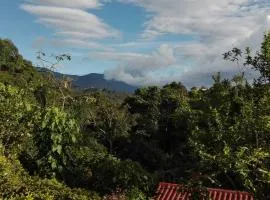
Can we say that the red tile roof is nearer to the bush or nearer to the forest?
the forest

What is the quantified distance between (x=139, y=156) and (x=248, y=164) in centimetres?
3479

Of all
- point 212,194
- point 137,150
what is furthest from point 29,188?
point 137,150

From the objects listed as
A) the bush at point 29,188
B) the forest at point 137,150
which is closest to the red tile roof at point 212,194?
the forest at point 137,150

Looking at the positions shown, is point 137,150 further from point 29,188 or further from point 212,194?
point 29,188

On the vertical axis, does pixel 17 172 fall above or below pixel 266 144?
below

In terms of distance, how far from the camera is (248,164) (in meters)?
11.2

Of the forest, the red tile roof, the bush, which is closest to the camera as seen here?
the forest

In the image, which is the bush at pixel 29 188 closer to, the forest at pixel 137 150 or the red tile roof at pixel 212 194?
the forest at pixel 137 150

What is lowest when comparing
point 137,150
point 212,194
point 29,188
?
point 137,150

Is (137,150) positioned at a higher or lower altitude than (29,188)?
lower

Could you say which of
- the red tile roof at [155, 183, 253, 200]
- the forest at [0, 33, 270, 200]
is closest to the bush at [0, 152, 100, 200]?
the forest at [0, 33, 270, 200]

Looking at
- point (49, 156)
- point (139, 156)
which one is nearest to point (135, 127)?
point (139, 156)

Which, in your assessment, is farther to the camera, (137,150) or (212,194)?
(137,150)

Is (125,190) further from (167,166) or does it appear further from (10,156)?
(167,166)
